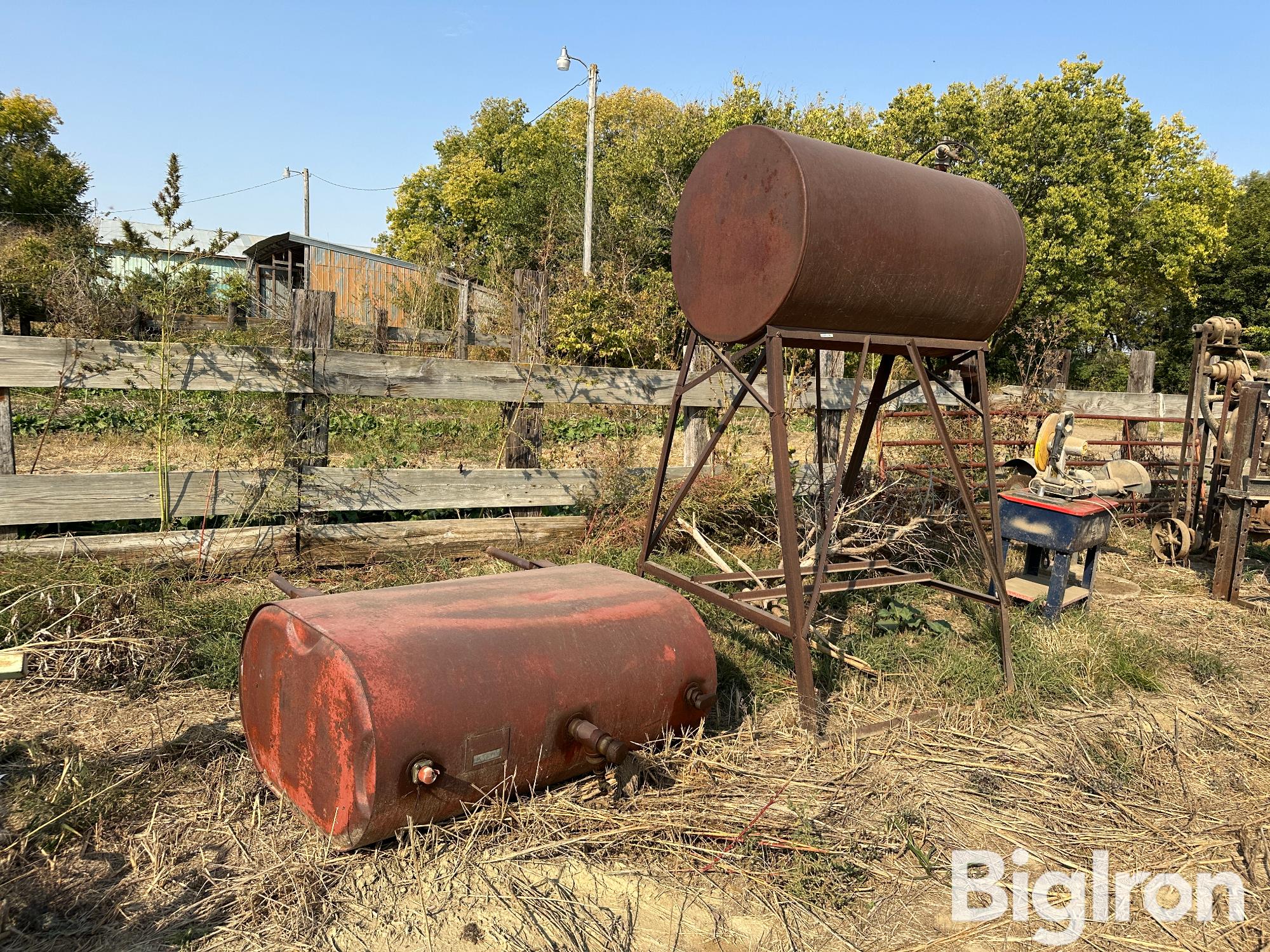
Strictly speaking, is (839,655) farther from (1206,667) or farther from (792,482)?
(1206,667)

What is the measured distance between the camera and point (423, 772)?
2.68 m

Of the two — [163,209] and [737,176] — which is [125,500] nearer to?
[163,209]

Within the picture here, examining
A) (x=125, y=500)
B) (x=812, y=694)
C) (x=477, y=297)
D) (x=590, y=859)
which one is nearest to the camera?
(x=590, y=859)

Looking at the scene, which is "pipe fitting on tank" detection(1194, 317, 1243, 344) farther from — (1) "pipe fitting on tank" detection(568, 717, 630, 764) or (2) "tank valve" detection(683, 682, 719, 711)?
(1) "pipe fitting on tank" detection(568, 717, 630, 764)

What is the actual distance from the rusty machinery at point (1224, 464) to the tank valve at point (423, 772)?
689 cm

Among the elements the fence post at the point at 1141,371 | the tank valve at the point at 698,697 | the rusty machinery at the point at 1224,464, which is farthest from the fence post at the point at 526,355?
the fence post at the point at 1141,371

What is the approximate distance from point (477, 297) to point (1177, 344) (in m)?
28.8

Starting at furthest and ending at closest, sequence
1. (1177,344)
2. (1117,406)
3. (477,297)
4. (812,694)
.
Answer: (1177,344) < (477,297) < (1117,406) < (812,694)

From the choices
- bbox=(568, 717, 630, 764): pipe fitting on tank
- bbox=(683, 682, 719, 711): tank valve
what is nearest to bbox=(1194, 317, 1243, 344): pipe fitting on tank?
bbox=(683, 682, 719, 711): tank valve

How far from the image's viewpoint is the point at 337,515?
5.97 m

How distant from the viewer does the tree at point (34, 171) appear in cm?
2811

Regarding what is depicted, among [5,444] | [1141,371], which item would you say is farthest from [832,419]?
[5,444]

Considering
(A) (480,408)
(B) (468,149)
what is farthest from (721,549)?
(B) (468,149)

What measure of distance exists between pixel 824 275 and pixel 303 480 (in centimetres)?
365
